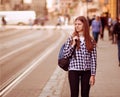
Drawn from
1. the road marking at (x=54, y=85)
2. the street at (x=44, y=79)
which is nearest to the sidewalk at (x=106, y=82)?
the street at (x=44, y=79)

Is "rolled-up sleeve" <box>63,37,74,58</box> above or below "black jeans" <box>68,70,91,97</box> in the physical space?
above

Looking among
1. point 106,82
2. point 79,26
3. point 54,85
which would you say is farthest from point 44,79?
point 79,26

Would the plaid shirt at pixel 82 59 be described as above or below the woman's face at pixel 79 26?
below

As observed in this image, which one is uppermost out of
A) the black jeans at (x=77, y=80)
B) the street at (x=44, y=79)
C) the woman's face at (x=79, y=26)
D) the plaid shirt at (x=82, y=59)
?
the woman's face at (x=79, y=26)

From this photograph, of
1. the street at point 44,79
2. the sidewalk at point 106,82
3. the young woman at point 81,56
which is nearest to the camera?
the young woman at point 81,56

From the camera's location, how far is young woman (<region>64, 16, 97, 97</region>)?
25.5 feet

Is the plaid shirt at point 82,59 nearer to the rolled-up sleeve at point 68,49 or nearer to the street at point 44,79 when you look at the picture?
the rolled-up sleeve at point 68,49

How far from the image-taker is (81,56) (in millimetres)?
7812

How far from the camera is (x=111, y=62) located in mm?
20422

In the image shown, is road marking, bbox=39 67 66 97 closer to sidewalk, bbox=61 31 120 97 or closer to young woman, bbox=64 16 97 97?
sidewalk, bbox=61 31 120 97

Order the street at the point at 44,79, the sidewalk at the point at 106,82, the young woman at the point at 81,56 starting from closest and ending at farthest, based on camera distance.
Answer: the young woman at the point at 81,56 → the sidewalk at the point at 106,82 → the street at the point at 44,79

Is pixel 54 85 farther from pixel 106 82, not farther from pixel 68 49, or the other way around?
pixel 68 49

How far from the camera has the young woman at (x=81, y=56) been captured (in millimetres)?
7762

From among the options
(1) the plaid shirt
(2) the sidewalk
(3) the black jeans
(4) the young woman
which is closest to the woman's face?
(4) the young woman
